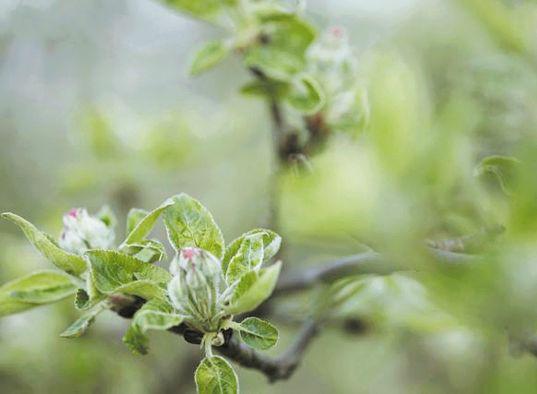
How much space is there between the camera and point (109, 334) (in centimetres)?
144

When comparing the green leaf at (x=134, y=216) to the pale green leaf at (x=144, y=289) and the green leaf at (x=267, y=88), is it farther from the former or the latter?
the green leaf at (x=267, y=88)

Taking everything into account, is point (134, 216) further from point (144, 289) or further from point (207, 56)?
point (207, 56)

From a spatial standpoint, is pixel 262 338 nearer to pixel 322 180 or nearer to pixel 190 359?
pixel 322 180

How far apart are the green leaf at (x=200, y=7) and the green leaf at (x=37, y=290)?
32 cm

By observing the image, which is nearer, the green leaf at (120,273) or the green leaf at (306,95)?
the green leaf at (120,273)

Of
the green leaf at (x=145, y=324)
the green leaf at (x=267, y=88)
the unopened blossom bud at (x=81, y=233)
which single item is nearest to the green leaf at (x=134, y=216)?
the unopened blossom bud at (x=81, y=233)

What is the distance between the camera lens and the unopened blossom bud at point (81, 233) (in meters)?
0.69

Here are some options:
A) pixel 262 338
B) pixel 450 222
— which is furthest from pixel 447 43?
pixel 262 338

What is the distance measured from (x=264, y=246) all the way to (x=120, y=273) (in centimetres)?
11

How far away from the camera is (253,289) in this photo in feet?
1.72

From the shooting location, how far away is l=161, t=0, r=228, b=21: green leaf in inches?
33.5

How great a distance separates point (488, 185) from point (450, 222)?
0.44 feet

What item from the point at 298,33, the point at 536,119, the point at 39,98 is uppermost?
the point at 298,33

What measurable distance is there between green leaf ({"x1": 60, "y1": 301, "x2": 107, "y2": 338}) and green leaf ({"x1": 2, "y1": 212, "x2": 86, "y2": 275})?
3cm
